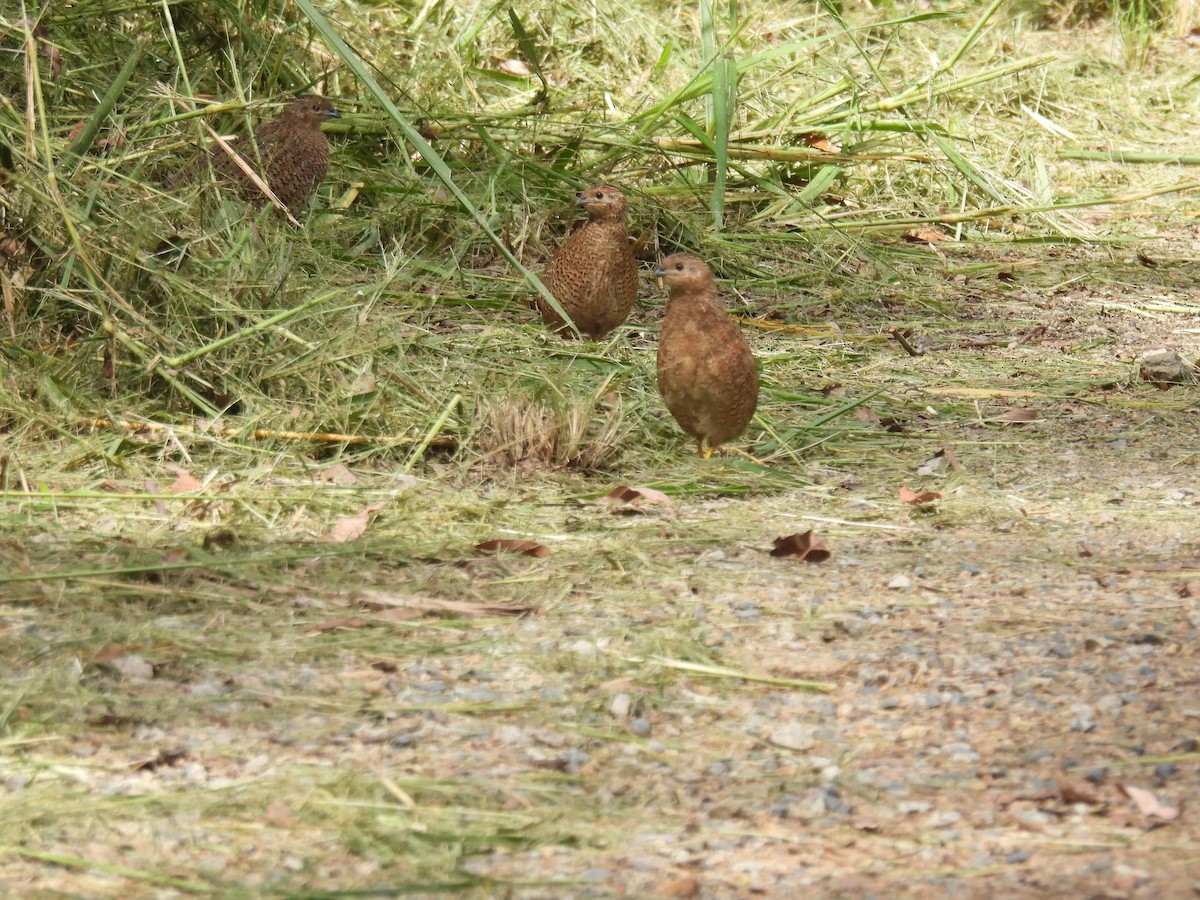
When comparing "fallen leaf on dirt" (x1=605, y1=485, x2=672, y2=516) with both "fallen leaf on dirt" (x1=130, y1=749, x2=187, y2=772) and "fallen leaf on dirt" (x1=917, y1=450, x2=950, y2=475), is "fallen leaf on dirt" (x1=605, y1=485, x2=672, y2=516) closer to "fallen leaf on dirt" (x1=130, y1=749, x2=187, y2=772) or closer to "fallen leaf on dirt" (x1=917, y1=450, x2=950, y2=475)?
"fallen leaf on dirt" (x1=917, y1=450, x2=950, y2=475)

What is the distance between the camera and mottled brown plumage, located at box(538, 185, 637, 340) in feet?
18.7

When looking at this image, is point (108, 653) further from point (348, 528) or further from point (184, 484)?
point (184, 484)

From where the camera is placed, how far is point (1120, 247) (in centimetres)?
768

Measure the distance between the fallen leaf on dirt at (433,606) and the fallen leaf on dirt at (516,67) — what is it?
5496mm

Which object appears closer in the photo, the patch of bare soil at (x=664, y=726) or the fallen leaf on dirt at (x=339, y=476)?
the patch of bare soil at (x=664, y=726)

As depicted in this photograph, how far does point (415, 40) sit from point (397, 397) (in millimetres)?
3715

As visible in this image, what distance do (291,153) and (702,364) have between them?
2.52m

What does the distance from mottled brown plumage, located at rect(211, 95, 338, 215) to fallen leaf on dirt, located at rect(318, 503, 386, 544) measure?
247 centimetres

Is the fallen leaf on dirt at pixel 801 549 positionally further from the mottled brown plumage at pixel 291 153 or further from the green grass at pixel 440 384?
the mottled brown plumage at pixel 291 153

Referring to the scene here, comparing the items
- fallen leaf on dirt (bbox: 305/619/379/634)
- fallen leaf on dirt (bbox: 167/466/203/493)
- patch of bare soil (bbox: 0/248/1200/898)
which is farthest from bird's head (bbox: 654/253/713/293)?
fallen leaf on dirt (bbox: 305/619/379/634)

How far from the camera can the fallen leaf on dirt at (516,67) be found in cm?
838

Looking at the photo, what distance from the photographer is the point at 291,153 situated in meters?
6.27

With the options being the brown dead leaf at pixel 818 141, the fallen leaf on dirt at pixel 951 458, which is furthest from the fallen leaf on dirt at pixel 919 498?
the brown dead leaf at pixel 818 141

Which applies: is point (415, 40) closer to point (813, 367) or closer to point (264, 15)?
point (264, 15)
